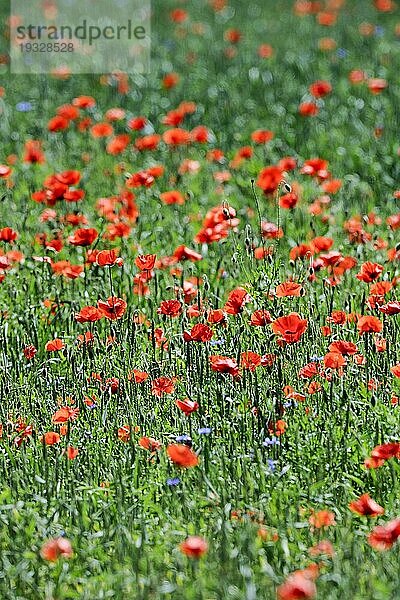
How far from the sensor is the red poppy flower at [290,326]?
11.0 feet

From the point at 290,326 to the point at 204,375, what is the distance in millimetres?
532

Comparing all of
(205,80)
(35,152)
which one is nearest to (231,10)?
(205,80)

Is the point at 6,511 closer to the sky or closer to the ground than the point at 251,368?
closer to the ground

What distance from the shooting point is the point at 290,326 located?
3355 mm

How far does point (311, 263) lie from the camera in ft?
13.4

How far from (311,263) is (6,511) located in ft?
5.09

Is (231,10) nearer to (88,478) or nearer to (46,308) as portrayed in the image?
(46,308)

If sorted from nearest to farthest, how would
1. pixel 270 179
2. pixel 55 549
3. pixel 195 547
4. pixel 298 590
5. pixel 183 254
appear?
pixel 298 590 → pixel 195 547 → pixel 55 549 → pixel 183 254 → pixel 270 179

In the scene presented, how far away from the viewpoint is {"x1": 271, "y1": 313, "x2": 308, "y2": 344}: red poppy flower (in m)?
3.34

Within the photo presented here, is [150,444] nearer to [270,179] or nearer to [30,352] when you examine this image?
[30,352]

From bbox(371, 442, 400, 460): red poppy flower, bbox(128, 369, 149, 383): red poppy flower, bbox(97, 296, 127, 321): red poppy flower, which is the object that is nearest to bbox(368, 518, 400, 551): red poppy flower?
bbox(371, 442, 400, 460): red poppy flower

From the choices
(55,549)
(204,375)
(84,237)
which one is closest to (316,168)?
(84,237)

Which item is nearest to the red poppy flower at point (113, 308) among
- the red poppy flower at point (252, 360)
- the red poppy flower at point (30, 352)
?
the red poppy flower at point (30, 352)

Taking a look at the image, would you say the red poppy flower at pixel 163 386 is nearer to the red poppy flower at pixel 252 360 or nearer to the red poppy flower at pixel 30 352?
the red poppy flower at pixel 252 360
